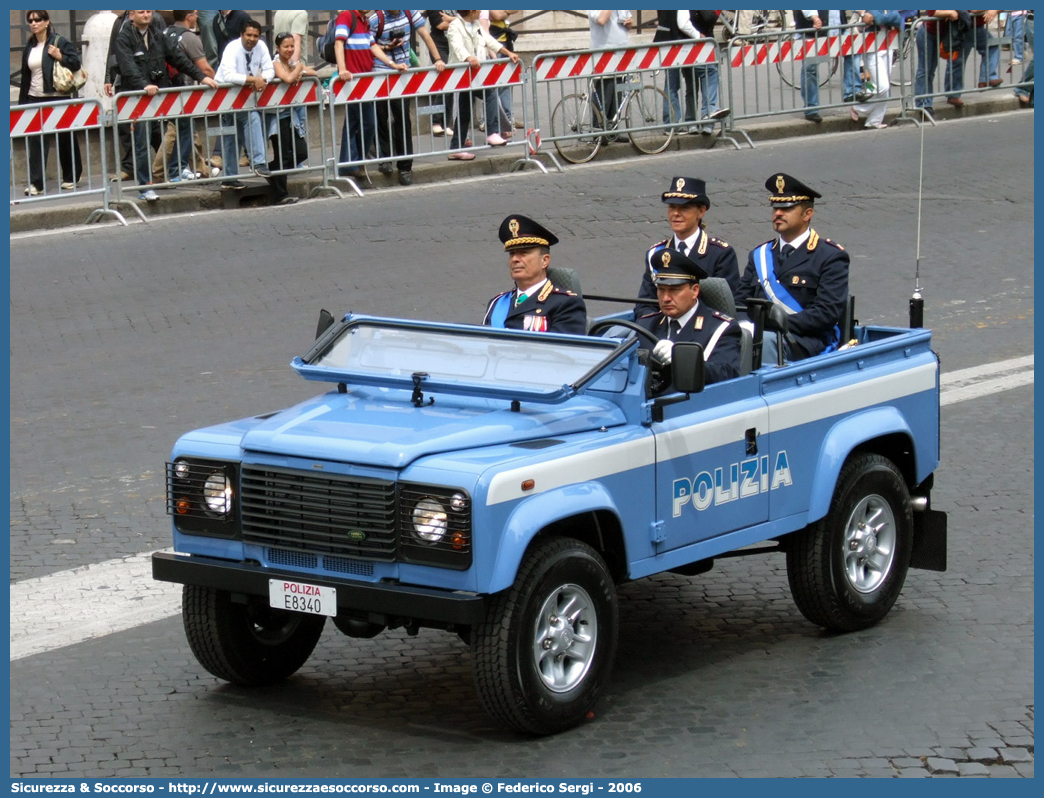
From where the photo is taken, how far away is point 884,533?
8062 mm

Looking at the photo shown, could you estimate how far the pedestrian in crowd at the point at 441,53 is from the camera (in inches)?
777

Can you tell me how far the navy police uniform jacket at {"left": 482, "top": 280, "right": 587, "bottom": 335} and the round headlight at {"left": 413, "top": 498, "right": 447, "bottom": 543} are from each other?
6.25 ft

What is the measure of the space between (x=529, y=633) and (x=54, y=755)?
1.84 metres

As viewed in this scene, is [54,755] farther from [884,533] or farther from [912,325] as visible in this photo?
[912,325]

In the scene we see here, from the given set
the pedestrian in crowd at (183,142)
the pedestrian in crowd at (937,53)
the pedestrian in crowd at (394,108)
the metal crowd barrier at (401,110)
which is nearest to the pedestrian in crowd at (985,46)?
the pedestrian in crowd at (937,53)

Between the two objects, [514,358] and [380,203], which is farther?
[380,203]

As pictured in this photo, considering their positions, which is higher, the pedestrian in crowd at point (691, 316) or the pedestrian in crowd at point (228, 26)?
the pedestrian in crowd at point (228, 26)

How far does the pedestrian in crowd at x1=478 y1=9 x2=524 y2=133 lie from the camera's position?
2033cm

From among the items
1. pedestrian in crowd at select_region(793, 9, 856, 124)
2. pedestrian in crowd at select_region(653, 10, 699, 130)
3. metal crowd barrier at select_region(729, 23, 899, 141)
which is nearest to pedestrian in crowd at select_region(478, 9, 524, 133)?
pedestrian in crowd at select_region(653, 10, 699, 130)

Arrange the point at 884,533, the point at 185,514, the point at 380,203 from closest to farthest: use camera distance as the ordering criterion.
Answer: the point at 185,514, the point at 884,533, the point at 380,203

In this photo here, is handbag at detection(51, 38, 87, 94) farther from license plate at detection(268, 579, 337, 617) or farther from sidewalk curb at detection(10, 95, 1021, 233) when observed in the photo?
license plate at detection(268, 579, 337, 617)

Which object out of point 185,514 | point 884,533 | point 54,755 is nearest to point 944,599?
point 884,533

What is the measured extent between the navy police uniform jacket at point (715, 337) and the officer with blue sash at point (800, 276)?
0.81m

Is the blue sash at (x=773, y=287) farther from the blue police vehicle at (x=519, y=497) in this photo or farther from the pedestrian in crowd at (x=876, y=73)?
the pedestrian in crowd at (x=876, y=73)
